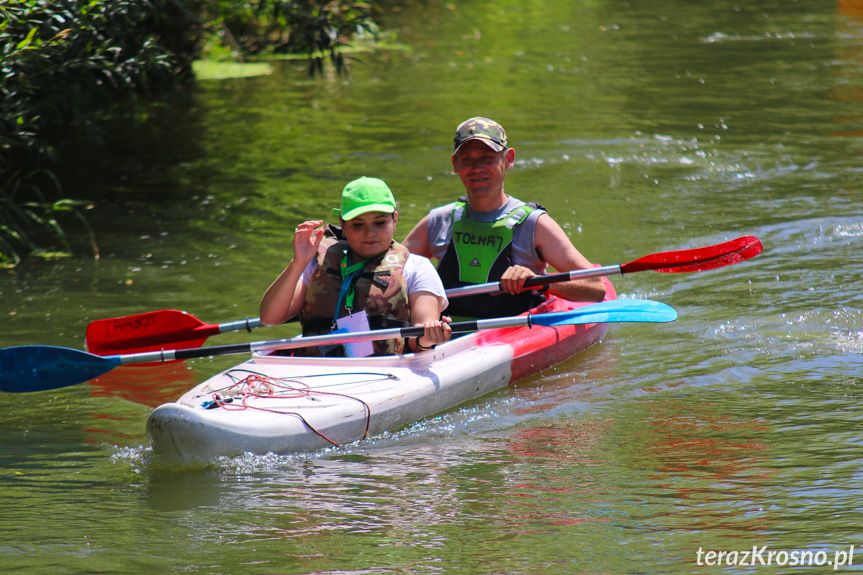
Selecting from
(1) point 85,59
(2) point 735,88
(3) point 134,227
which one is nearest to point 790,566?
(1) point 85,59

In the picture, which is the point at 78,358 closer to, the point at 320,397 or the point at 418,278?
the point at 320,397

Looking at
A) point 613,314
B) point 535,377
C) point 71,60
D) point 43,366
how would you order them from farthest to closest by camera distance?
point 71,60, point 535,377, point 613,314, point 43,366

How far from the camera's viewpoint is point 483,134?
488 cm

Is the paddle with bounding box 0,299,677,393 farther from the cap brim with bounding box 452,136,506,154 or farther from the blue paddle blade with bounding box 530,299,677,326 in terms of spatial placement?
the cap brim with bounding box 452,136,506,154

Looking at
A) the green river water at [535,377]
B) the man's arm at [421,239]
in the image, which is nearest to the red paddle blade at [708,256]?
the green river water at [535,377]

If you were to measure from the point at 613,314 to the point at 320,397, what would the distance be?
1482 mm

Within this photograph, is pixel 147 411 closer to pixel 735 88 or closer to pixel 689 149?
pixel 689 149

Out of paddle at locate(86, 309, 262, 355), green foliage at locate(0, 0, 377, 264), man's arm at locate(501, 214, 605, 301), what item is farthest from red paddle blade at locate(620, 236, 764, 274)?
green foliage at locate(0, 0, 377, 264)

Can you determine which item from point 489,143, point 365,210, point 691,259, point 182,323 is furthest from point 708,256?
point 182,323

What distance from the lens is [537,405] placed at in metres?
4.70

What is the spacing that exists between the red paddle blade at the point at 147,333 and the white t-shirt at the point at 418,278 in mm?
799

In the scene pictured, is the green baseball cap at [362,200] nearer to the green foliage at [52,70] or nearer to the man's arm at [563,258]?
the man's arm at [563,258]

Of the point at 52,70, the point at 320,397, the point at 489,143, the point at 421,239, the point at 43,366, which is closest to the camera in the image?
the point at 320,397

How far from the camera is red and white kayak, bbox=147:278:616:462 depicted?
3.85 metres
